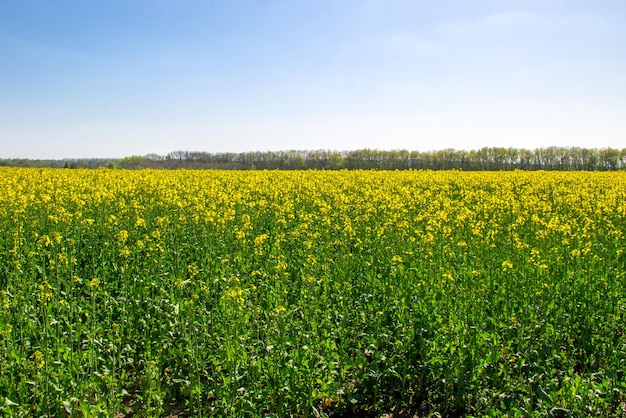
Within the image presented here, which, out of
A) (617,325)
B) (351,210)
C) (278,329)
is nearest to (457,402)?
(278,329)

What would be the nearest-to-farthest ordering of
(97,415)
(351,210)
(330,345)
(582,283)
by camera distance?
(97,415), (330,345), (582,283), (351,210)

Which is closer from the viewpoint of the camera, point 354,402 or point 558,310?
point 354,402

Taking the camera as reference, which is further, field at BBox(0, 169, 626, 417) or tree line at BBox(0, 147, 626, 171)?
tree line at BBox(0, 147, 626, 171)

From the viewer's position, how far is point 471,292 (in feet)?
20.6

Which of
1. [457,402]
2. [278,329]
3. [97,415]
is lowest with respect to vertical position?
[457,402]

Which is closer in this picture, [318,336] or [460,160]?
[318,336]

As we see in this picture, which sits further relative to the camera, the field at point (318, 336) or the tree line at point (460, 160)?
the tree line at point (460, 160)

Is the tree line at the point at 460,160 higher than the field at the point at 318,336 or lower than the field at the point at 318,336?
higher

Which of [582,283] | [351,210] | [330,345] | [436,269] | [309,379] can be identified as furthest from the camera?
[351,210]

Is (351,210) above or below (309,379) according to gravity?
above

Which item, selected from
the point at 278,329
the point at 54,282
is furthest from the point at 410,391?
the point at 54,282

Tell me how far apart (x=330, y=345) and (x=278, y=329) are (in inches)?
25.8

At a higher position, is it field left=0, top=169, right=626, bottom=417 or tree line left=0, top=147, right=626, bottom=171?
tree line left=0, top=147, right=626, bottom=171

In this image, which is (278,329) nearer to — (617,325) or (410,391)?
(410,391)
